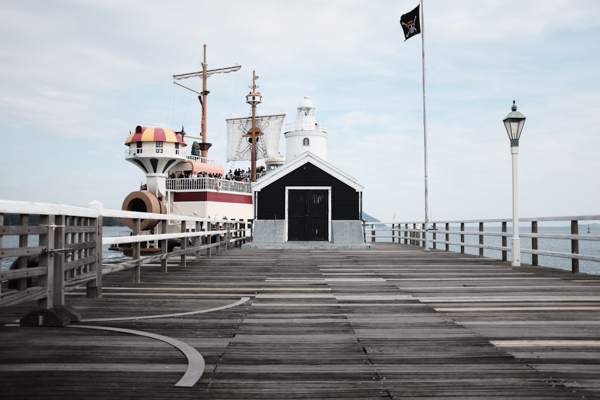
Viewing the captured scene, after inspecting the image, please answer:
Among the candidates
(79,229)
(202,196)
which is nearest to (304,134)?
(202,196)

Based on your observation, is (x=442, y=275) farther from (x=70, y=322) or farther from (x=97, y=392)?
(x=97, y=392)

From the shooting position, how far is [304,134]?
149ft

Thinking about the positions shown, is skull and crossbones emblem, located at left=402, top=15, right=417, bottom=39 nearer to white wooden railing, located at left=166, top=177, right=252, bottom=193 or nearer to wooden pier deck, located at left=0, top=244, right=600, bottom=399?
wooden pier deck, located at left=0, top=244, right=600, bottom=399

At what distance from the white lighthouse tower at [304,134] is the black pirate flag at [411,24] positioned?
23.6 meters

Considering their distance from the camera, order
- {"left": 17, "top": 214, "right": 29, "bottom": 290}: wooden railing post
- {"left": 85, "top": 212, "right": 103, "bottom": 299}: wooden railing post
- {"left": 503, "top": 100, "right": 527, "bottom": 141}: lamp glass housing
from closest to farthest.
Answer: {"left": 17, "top": 214, "right": 29, "bottom": 290}: wooden railing post < {"left": 85, "top": 212, "right": 103, "bottom": 299}: wooden railing post < {"left": 503, "top": 100, "right": 527, "bottom": 141}: lamp glass housing

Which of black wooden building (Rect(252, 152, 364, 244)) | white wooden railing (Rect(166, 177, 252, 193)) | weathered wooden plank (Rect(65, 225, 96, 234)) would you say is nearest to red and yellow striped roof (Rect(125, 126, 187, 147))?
white wooden railing (Rect(166, 177, 252, 193))

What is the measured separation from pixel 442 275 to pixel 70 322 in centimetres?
629

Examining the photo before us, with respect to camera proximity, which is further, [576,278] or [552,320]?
[576,278]

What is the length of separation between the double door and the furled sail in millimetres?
41509

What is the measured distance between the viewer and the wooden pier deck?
272 centimetres

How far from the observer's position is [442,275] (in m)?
8.84

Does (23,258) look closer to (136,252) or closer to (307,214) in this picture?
(136,252)

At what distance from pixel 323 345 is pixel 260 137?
61261mm

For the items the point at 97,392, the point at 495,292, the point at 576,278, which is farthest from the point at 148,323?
the point at 576,278
